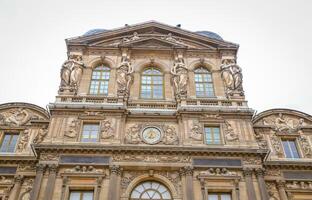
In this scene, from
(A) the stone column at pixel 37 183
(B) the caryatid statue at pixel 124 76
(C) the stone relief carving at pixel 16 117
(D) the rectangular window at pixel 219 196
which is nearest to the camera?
(A) the stone column at pixel 37 183

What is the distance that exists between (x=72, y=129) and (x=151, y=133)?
5.13 m

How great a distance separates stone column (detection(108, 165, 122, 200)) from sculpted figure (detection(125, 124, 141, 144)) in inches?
94.8

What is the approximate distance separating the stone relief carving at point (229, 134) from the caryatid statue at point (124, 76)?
24.2ft

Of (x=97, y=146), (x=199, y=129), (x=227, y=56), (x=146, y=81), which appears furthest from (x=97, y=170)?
(x=227, y=56)

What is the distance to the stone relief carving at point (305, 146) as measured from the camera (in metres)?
24.0

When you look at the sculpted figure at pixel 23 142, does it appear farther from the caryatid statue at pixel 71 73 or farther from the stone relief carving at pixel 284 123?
the stone relief carving at pixel 284 123

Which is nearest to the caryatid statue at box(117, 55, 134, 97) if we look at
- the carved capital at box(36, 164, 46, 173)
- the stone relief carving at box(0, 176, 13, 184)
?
the carved capital at box(36, 164, 46, 173)

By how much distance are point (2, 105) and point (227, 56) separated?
58.1 feet

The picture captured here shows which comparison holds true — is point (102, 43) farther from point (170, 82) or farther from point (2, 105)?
point (2, 105)

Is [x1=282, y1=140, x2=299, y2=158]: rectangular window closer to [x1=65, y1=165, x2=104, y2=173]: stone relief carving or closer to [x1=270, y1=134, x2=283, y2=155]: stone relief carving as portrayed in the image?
[x1=270, y1=134, x2=283, y2=155]: stone relief carving

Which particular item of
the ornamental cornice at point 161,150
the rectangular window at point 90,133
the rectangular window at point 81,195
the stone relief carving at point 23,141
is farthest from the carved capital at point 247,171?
the stone relief carving at point 23,141

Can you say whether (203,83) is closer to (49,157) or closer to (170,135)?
(170,135)

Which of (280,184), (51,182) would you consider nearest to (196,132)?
(280,184)

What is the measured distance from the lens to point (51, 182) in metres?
20.2
